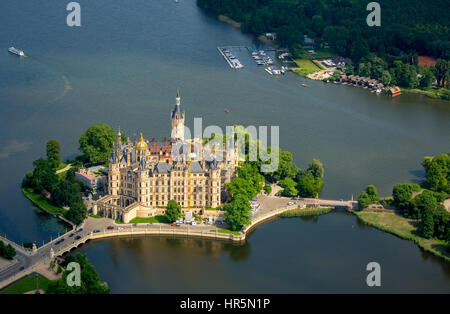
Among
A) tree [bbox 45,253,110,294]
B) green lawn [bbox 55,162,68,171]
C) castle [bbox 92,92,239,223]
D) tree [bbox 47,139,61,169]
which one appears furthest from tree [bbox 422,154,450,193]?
tree [bbox 47,139,61,169]

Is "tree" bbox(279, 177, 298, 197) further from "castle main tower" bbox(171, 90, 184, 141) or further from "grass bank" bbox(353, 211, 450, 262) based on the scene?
"castle main tower" bbox(171, 90, 184, 141)

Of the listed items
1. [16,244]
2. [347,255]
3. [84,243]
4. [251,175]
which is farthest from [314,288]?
[16,244]

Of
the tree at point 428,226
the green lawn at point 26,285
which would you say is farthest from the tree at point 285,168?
the green lawn at point 26,285

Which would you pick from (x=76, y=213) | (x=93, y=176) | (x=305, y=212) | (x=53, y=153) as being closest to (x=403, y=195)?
(x=305, y=212)

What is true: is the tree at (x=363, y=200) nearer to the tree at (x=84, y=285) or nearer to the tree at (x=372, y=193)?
the tree at (x=372, y=193)

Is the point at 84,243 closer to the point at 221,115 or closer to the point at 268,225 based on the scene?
the point at 268,225

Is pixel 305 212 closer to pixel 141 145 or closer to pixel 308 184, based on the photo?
pixel 308 184
